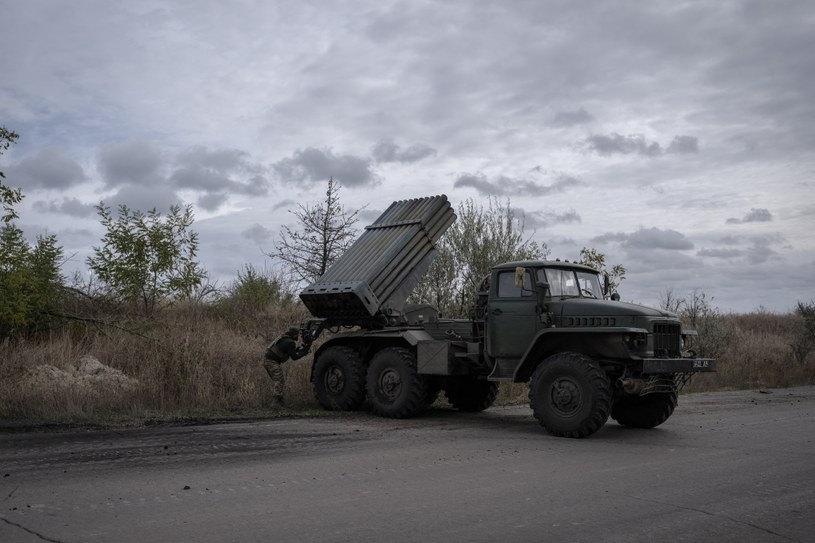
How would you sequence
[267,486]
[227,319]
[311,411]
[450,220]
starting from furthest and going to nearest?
[227,319] < [450,220] < [311,411] < [267,486]

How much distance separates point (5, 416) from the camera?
11727 millimetres

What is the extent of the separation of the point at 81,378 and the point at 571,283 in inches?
350

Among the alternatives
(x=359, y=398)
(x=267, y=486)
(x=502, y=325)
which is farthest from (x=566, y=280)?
(x=267, y=486)

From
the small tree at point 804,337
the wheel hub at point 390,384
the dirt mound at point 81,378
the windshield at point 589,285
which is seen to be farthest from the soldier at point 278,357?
the small tree at point 804,337

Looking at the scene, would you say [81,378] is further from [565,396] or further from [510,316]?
[565,396]

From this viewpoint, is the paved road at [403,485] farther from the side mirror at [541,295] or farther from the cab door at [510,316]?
the side mirror at [541,295]

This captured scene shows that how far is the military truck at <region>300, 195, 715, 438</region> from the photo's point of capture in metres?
11.2

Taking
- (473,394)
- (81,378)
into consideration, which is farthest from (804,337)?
(81,378)

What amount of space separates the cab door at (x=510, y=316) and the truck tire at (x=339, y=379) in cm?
300

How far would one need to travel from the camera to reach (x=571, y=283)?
12.6 m

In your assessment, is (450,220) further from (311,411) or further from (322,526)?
(322,526)

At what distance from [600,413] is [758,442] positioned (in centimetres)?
209

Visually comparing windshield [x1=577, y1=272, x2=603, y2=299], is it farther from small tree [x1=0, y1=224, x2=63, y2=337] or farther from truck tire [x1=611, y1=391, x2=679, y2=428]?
small tree [x1=0, y1=224, x2=63, y2=337]

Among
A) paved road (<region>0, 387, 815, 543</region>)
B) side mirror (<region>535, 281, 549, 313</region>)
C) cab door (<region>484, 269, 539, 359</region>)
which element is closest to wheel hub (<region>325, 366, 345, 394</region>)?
paved road (<region>0, 387, 815, 543</region>)
